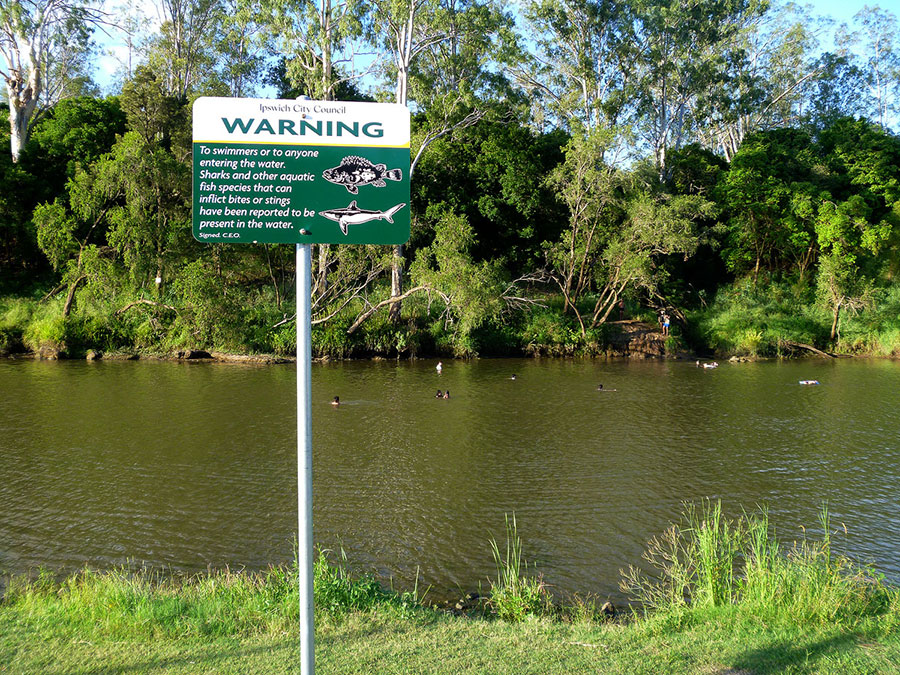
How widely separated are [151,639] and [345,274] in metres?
26.0

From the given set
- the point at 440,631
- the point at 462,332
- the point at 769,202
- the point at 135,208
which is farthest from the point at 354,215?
the point at 769,202

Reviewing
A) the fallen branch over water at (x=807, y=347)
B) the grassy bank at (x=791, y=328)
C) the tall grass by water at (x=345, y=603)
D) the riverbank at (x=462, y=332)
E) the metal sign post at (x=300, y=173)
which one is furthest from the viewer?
the grassy bank at (x=791, y=328)

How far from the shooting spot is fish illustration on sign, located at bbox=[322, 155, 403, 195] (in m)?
3.59

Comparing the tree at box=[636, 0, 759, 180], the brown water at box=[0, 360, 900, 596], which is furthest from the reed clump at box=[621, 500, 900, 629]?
the tree at box=[636, 0, 759, 180]

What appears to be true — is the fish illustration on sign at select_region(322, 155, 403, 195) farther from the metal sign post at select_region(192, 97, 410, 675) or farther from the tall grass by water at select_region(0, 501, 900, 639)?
the tall grass by water at select_region(0, 501, 900, 639)

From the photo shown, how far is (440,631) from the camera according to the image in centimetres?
518

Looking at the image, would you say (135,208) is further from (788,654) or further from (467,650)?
(788,654)

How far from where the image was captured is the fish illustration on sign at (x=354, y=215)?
11.7ft

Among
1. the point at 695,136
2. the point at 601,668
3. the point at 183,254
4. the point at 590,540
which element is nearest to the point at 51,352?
the point at 183,254

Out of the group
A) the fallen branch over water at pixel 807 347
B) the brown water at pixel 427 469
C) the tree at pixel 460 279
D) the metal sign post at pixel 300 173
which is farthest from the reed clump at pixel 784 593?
the fallen branch over water at pixel 807 347

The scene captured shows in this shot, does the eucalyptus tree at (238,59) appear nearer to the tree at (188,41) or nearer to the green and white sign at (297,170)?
the tree at (188,41)

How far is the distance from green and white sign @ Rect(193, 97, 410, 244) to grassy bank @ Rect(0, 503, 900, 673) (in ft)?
9.47

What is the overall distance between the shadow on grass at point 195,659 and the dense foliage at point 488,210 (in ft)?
74.6

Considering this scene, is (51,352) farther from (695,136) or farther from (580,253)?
(695,136)
